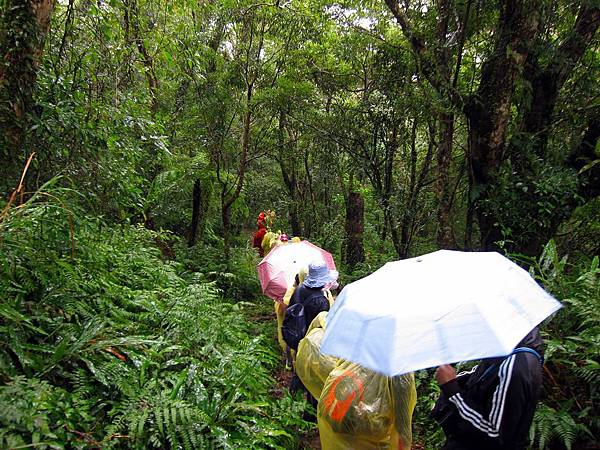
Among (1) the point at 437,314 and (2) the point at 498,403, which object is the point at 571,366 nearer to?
(2) the point at 498,403

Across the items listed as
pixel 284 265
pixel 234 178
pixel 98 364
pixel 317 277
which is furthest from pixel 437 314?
pixel 234 178

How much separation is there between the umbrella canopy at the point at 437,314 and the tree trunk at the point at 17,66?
11.4 ft

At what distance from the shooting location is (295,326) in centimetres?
409

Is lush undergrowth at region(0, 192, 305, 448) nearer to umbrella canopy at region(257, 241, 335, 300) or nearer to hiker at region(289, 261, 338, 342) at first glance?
hiker at region(289, 261, 338, 342)

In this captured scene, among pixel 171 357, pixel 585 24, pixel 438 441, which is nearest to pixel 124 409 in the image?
pixel 171 357

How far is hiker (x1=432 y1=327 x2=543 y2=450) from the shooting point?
187 cm

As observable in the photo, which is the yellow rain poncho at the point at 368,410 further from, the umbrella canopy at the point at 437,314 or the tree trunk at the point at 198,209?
the tree trunk at the point at 198,209

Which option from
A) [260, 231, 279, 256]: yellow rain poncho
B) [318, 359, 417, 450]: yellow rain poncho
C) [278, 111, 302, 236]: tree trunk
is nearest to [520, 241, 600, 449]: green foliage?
[318, 359, 417, 450]: yellow rain poncho

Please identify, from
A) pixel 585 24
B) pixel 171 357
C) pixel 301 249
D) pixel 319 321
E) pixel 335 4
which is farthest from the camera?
pixel 335 4

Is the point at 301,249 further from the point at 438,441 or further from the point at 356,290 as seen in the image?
the point at 356,290

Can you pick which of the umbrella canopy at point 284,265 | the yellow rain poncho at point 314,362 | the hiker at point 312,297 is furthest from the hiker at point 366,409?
the umbrella canopy at point 284,265

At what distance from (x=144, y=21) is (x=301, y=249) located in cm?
418

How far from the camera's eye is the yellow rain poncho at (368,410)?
2.37 m

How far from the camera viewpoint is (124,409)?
279 centimetres
